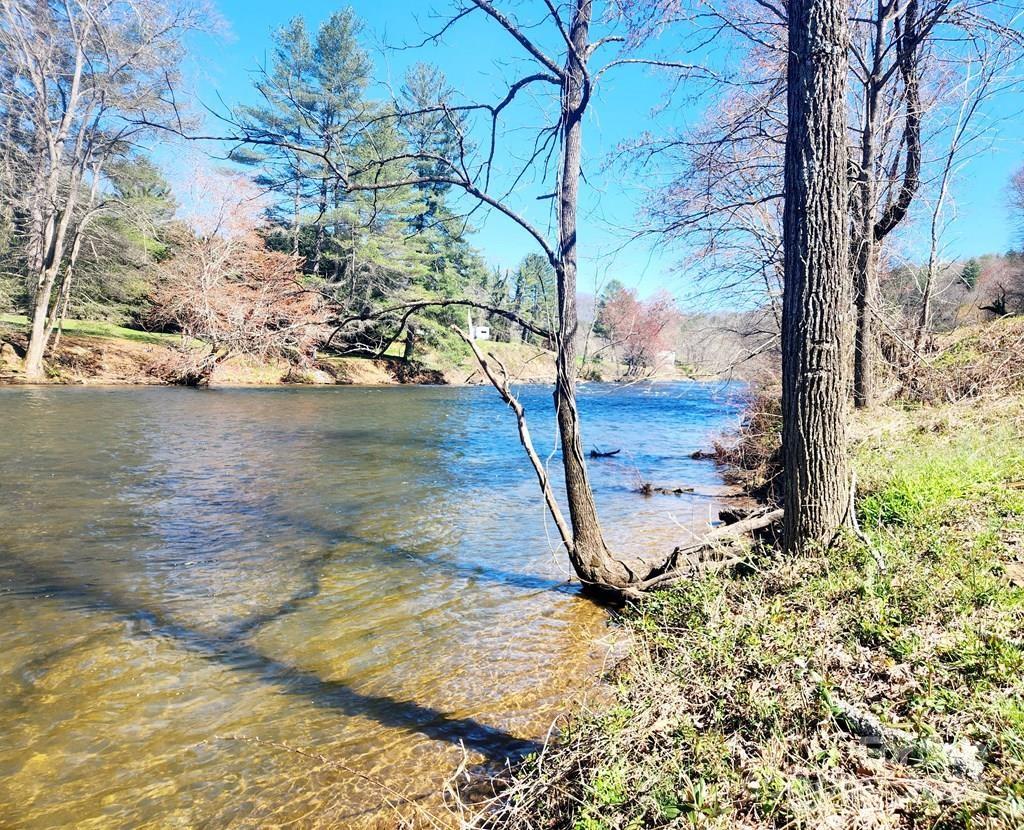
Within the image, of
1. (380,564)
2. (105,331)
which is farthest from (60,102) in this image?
(380,564)

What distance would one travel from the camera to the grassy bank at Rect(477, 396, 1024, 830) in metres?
1.95

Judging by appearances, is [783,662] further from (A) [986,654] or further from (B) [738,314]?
(B) [738,314]

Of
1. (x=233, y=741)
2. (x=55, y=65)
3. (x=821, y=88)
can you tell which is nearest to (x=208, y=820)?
(x=233, y=741)

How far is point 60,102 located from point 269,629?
1031 inches

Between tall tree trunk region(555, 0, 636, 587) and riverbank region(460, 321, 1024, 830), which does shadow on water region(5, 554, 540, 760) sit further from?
tall tree trunk region(555, 0, 636, 587)

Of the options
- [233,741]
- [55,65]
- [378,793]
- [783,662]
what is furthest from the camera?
[55,65]

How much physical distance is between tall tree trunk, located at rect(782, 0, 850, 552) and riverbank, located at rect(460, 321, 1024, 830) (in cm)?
41

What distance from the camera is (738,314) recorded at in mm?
11305

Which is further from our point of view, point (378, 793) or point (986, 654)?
point (378, 793)

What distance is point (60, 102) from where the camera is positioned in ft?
70.3

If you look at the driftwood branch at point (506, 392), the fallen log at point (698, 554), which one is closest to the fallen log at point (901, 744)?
the fallen log at point (698, 554)

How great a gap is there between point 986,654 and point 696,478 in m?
9.11

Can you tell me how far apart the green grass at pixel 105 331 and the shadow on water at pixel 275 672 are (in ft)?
85.1

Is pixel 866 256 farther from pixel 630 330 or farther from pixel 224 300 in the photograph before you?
pixel 224 300
